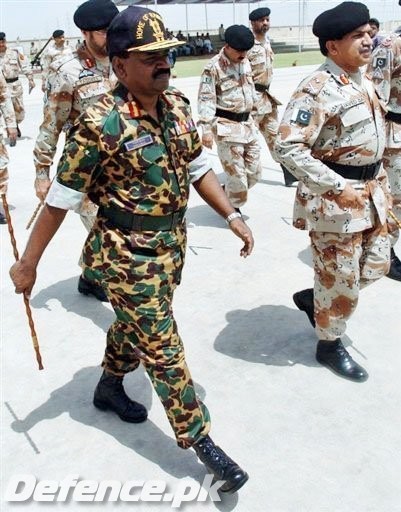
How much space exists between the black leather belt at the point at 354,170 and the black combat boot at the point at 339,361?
3.02ft

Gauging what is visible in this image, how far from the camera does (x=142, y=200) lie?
2461mm

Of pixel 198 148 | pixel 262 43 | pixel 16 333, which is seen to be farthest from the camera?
pixel 262 43

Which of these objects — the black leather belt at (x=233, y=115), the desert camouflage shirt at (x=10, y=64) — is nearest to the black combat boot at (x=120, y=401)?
the black leather belt at (x=233, y=115)

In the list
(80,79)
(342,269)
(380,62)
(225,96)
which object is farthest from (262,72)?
(342,269)

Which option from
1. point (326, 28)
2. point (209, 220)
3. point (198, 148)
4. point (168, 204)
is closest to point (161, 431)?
point (168, 204)

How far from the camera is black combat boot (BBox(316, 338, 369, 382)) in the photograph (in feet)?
11.0

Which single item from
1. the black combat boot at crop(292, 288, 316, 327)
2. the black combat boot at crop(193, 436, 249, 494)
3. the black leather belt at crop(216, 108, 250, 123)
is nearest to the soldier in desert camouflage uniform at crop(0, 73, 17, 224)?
the black leather belt at crop(216, 108, 250, 123)

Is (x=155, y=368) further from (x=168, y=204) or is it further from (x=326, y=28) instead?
(x=326, y=28)

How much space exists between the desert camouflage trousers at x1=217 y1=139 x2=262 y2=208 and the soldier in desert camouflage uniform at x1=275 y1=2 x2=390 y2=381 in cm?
235

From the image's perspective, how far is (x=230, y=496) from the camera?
2.62 meters

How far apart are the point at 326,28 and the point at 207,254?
2630mm

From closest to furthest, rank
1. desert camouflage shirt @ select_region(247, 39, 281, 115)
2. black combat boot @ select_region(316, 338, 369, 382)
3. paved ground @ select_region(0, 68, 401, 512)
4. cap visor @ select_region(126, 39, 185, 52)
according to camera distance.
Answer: cap visor @ select_region(126, 39, 185, 52)
paved ground @ select_region(0, 68, 401, 512)
black combat boot @ select_region(316, 338, 369, 382)
desert camouflage shirt @ select_region(247, 39, 281, 115)

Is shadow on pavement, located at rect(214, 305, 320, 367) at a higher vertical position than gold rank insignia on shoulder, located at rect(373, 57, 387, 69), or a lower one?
lower

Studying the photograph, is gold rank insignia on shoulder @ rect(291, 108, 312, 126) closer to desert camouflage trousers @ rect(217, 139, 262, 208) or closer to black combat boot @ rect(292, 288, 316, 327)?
black combat boot @ rect(292, 288, 316, 327)
